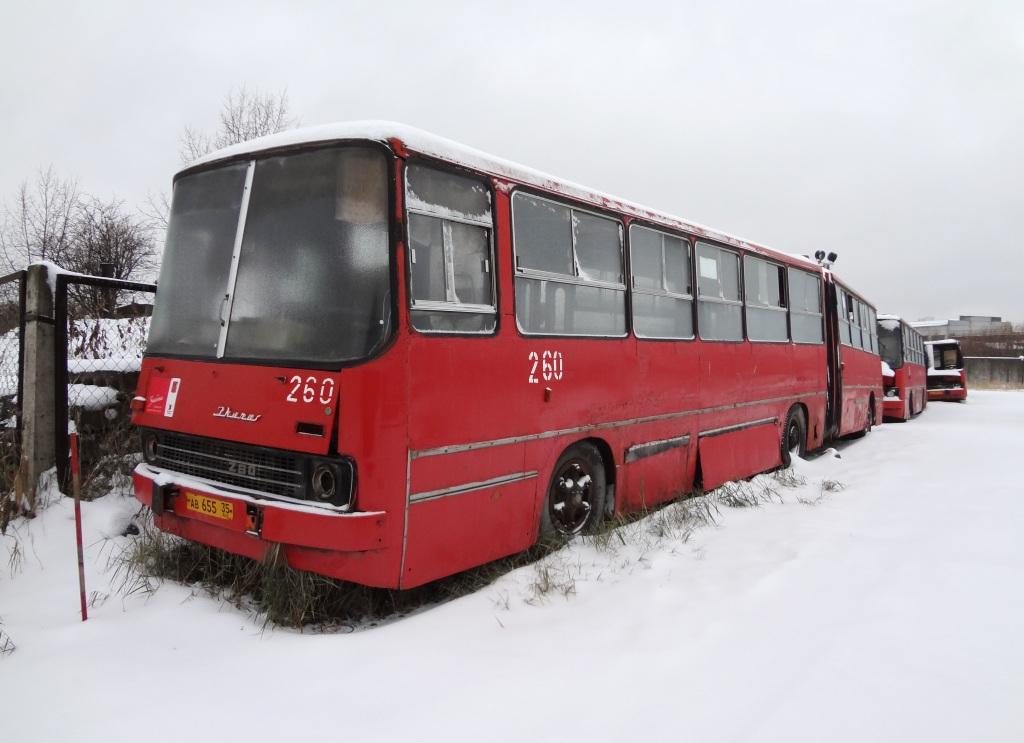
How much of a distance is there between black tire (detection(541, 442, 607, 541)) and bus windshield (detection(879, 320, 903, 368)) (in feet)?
47.9

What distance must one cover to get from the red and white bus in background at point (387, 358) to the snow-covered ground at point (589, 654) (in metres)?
0.50

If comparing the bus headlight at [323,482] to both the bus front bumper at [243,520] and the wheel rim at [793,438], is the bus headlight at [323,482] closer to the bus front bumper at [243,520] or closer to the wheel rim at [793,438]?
the bus front bumper at [243,520]

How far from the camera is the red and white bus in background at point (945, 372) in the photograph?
25500mm

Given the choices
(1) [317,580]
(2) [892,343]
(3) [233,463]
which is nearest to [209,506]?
(3) [233,463]

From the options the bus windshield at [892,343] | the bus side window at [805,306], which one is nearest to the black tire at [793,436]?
the bus side window at [805,306]

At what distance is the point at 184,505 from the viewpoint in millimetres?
4012

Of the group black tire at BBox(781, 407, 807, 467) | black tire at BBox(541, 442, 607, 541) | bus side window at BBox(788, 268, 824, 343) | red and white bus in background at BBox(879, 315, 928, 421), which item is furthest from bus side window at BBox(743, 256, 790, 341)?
red and white bus in background at BBox(879, 315, 928, 421)

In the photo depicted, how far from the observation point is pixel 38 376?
516cm

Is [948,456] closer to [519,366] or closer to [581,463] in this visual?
[581,463]

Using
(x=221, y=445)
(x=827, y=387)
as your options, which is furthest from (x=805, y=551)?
(x=827, y=387)

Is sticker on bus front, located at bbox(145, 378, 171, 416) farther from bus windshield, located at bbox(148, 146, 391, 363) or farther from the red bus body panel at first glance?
the red bus body panel

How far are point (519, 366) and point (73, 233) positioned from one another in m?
26.3

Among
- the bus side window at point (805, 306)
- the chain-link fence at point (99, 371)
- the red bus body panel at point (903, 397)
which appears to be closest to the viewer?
the chain-link fence at point (99, 371)

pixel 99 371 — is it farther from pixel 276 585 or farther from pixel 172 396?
pixel 276 585
